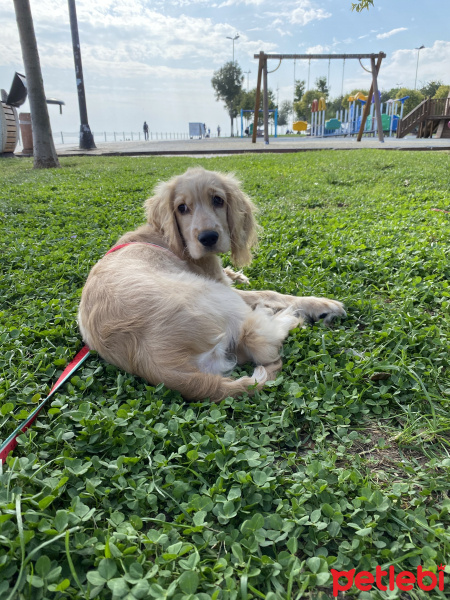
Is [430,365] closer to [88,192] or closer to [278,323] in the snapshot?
[278,323]

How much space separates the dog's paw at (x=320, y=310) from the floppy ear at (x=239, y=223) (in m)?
0.94

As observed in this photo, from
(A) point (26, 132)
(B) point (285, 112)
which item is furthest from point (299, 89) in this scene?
(A) point (26, 132)

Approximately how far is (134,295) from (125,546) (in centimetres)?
136

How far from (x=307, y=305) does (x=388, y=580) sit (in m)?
2.02

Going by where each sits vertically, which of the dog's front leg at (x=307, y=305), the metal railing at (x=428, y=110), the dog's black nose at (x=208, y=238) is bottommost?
the dog's front leg at (x=307, y=305)

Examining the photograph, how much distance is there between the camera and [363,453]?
180 centimetres

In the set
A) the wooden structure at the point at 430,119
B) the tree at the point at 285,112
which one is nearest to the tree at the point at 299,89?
the tree at the point at 285,112

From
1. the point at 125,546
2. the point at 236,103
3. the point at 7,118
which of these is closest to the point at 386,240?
the point at 125,546

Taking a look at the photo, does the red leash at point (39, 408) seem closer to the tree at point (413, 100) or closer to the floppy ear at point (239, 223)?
the floppy ear at point (239, 223)

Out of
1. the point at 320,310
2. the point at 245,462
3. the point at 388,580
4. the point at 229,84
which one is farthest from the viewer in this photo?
the point at 229,84

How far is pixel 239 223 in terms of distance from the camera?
12.3 feet

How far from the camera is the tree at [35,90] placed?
35.7ft

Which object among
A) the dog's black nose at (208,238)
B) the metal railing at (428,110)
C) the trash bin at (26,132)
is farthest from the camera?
the metal railing at (428,110)

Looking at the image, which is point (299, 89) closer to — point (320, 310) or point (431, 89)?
point (431, 89)
